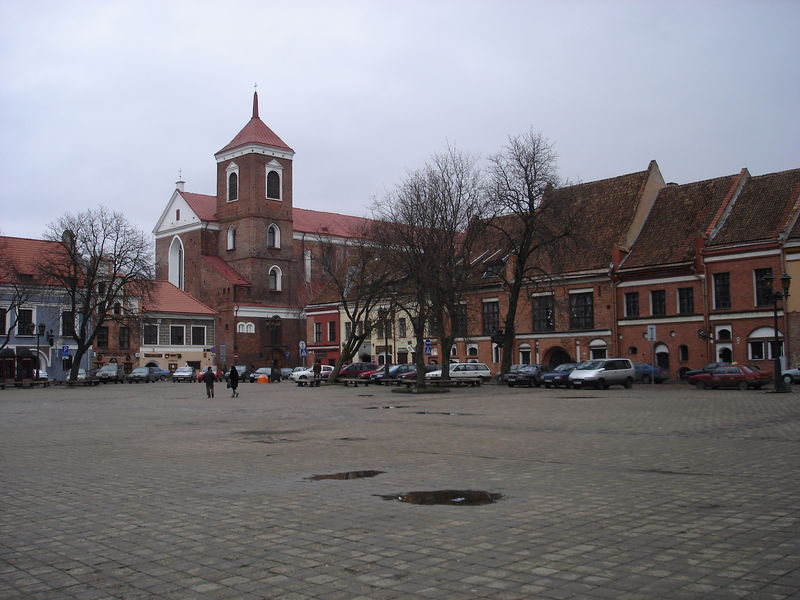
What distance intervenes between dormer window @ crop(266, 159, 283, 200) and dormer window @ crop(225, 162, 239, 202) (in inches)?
142

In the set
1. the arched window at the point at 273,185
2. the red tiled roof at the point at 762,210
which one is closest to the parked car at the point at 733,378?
the red tiled roof at the point at 762,210

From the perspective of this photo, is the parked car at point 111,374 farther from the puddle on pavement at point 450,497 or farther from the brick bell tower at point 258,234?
the puddle on pavement at point 450,497

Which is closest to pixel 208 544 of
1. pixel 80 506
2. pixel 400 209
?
pixel 80 506

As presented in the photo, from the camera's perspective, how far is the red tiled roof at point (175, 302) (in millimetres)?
80875

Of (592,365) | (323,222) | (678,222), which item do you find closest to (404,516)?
(592,365)

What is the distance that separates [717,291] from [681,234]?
544cm

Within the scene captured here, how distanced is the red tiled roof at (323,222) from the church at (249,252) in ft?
5.53

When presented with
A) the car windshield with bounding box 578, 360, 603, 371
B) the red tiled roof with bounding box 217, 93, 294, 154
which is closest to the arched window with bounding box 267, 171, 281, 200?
the red tiled roof with bounding box 217, 93, 294, 154

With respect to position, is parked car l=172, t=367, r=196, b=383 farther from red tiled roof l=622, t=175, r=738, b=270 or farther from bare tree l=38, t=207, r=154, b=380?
red tiled roof l=622, t=175, r=738, b=270

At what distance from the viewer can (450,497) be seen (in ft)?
31.2

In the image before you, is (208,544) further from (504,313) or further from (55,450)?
(504,313)

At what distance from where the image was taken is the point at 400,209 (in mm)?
42719

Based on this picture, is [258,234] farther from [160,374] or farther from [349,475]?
[349,475]

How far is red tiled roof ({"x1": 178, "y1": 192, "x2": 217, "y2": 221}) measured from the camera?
91.4m
